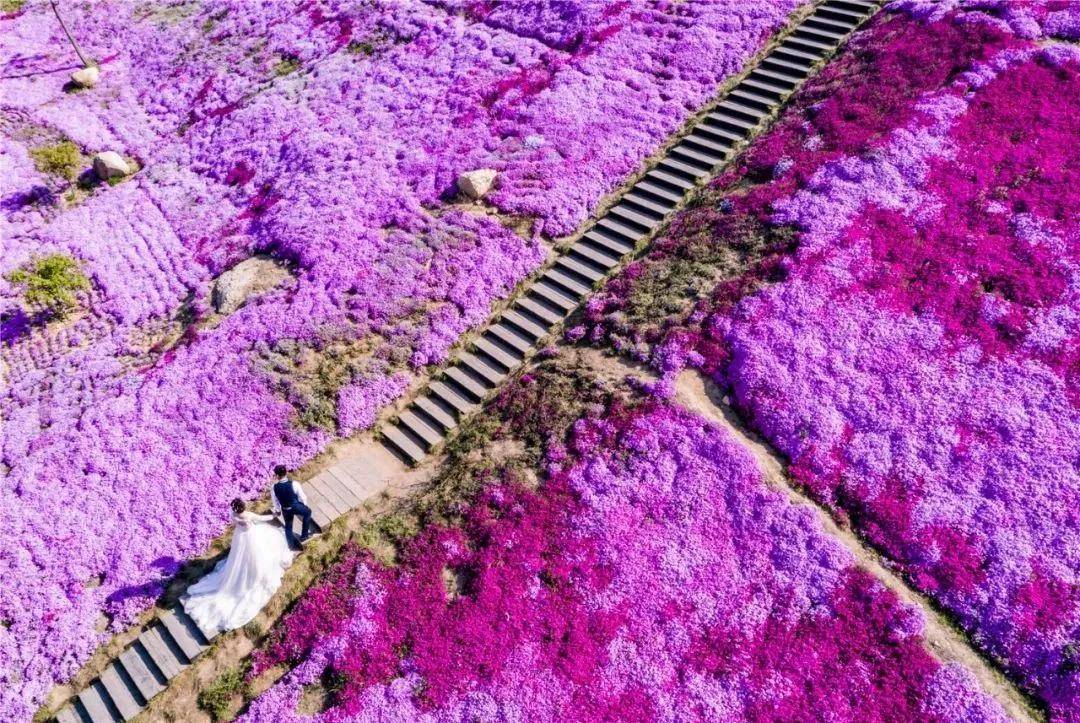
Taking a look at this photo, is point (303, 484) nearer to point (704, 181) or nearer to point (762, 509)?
point (762, 509)

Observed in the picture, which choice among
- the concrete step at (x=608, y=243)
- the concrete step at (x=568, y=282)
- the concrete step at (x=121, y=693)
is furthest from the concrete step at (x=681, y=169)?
the concrete step at (x=121, y=693)

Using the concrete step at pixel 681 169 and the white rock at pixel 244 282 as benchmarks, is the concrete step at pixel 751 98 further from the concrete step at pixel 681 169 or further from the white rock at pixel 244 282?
the white rock at pixel 244 282

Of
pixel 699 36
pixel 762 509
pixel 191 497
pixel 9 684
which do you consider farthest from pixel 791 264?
pixel 9 684

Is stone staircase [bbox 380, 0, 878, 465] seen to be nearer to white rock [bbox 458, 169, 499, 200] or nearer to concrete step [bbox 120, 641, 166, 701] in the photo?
white rock [bbox 458, 169, 499, 200]

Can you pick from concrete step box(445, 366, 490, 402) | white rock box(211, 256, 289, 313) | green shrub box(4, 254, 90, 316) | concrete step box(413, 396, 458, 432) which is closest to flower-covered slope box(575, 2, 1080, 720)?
concrete step box(445, 366, 490, 402)

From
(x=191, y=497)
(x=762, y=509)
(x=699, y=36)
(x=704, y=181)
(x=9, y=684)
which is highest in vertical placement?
(x=699, y=36)

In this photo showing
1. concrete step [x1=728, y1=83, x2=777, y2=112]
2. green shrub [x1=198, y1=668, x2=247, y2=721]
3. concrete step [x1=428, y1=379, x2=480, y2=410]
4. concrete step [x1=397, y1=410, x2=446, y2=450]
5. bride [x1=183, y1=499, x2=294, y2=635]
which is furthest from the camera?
concrete step [x1=728, y1=83, x2=777, y2=112]

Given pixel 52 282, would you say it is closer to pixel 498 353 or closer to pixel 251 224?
pixel 251 224
